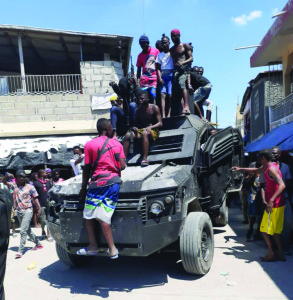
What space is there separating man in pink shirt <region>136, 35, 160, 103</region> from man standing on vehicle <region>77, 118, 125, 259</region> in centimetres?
297

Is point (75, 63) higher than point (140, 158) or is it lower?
higher

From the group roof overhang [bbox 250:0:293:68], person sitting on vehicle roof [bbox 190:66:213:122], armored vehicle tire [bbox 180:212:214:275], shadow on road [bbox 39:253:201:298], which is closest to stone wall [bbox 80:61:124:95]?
roof overhang [bbox 250:0:293:68]

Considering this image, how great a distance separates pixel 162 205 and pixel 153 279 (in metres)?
1.13

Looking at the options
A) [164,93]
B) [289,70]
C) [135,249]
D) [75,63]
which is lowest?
[135,249]

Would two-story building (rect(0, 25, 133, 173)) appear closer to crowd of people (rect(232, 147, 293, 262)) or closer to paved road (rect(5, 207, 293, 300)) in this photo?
paved road (rect(5, 207, 293, 300))

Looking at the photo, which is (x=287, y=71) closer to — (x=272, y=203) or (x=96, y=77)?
(x=96, y=77)

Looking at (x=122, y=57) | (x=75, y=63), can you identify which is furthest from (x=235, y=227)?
(x=75, y=63)

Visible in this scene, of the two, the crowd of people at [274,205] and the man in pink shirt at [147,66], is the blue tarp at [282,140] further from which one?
the man in pink shirt at [147,66]

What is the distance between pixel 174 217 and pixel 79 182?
4.62 ft

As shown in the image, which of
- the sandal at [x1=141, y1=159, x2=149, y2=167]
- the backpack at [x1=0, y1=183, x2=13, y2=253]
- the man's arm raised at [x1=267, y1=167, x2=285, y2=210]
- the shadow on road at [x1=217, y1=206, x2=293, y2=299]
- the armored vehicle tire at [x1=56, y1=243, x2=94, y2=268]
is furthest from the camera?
the sandal at [x1=141, y1=159, x2=149, y2=167]

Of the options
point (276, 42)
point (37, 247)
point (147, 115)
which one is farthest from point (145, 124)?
point (276, 42)

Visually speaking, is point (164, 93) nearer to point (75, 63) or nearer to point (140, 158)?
point (140, 158)

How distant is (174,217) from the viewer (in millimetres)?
4016

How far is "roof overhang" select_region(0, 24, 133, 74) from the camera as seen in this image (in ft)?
44.2
